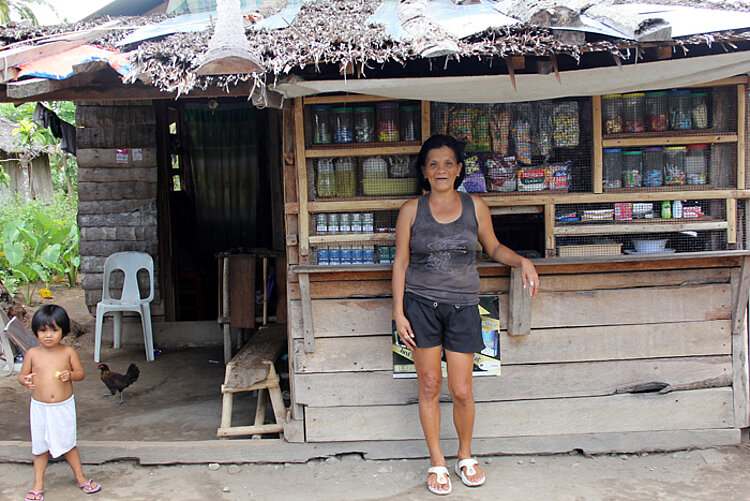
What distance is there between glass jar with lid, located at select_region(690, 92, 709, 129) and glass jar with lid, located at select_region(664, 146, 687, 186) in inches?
7.9

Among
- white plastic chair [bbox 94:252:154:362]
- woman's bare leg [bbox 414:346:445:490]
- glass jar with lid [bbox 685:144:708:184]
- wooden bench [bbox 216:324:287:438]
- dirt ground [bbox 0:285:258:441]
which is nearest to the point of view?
woman's bare leg [bbox 414:346:445:490]

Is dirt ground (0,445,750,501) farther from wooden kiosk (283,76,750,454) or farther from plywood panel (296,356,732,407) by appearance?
plywood panel (296,356,732,407)

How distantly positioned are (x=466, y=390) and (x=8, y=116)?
18.9 metres

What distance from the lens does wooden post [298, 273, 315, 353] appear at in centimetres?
357

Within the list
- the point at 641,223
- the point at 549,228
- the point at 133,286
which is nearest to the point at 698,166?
the point at 641,223

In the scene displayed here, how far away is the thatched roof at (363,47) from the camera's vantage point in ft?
9.45

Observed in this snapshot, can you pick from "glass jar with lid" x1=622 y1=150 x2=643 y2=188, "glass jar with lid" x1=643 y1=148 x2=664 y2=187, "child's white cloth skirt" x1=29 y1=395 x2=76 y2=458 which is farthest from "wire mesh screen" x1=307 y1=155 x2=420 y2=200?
"child's white cloth skirt" x1=29 y1=395 x2=76 y2=458

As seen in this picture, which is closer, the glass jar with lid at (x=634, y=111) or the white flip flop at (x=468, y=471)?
the white flip flop at (x=468, y=471)

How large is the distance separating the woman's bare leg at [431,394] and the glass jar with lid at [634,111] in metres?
1.90

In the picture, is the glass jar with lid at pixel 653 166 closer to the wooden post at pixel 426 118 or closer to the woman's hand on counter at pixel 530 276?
the woman's hand on counter at pixel 530 276

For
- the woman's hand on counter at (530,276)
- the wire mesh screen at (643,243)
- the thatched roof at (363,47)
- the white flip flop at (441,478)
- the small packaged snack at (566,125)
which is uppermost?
the thatched roof at (363,47)

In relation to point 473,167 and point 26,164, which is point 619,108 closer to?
point 473,167

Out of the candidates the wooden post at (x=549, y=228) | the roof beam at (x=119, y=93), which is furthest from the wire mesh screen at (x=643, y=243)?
the roof beam at (x=119, y=93)

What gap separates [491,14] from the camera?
131 inches
